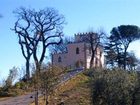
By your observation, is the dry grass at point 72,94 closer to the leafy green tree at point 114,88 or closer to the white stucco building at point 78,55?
the leafy green tree at point 114,88

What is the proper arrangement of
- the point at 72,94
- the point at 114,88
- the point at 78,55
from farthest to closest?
the point at 78,55, the point at 72,94, the point at 114,88

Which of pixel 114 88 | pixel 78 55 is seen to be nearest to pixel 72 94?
pixel 114 88

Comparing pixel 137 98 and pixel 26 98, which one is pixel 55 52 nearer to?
pixel 26 98

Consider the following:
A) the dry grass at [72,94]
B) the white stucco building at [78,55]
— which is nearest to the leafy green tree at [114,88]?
the dry grass at [72,94]

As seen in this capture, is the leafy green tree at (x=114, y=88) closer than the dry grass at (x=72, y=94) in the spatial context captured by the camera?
Yes

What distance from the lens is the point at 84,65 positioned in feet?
275

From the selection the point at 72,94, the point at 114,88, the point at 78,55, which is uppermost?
the point at 78,55

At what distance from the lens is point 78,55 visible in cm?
8856

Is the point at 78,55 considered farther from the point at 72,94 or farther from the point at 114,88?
the point at 114,88

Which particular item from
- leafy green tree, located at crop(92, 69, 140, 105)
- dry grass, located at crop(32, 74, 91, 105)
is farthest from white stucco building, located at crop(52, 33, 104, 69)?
leafy green tree, located at crop(92, 69, 140, 105)

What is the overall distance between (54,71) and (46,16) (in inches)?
1292

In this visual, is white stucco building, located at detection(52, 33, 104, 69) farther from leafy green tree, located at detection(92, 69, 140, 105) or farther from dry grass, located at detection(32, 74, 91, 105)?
leafy green tree, located at detection(92, 69, 140, 105)

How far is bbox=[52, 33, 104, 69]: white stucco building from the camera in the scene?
85856mm

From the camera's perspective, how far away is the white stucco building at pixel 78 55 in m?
85.9
